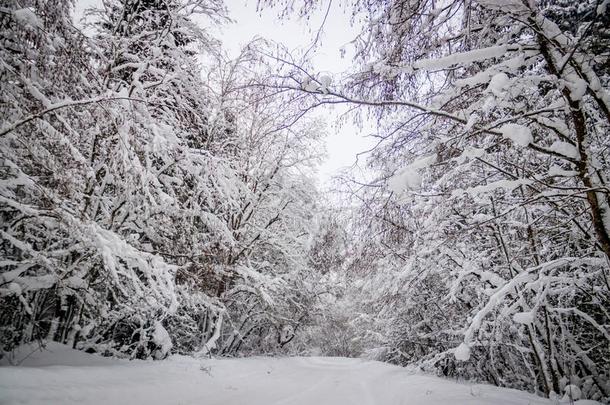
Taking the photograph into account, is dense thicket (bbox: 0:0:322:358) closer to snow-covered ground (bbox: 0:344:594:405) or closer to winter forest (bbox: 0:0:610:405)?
winter forest (bbox: 0:0:610:405)

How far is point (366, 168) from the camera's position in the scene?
344 centimetres

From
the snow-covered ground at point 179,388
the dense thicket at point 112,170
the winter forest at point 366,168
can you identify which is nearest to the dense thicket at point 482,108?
the winter forest at point 366,168

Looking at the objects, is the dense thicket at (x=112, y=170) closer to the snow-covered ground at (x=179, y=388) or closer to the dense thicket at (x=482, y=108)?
the snow-covered ground at (x=179, y=388)

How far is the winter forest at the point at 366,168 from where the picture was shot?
2555 mm

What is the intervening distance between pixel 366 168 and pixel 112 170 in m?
4.28

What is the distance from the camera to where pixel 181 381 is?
5828 millimetres

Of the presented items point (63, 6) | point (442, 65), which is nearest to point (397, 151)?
point (442, 65)

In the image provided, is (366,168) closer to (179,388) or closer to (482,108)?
(482,108)

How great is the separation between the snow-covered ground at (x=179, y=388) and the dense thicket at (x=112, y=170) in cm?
58

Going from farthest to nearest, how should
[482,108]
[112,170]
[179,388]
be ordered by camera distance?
[179,388], [112,170], [482,108]

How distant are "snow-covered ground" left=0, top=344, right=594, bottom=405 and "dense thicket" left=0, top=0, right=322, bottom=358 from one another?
1.89 ft

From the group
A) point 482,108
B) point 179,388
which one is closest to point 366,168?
point 482,108

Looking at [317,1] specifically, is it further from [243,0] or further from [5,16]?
[5,16]

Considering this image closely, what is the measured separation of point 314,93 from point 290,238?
383 inches
